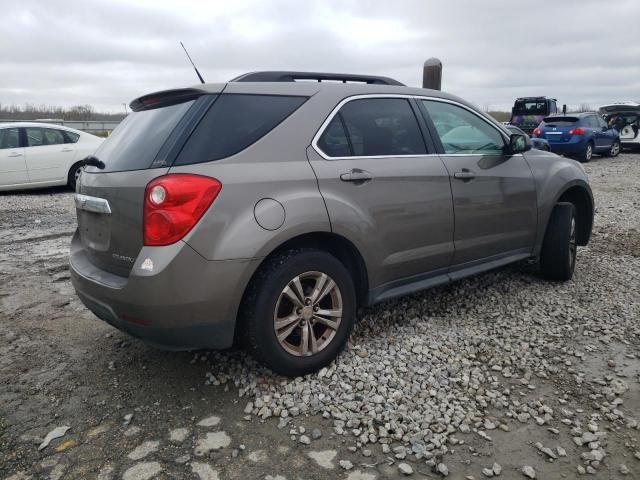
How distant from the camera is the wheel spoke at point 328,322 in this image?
3.02m

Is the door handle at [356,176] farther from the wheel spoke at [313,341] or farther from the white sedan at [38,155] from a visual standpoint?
the white sedan at [38,155]

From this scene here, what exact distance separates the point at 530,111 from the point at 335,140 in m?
20.2

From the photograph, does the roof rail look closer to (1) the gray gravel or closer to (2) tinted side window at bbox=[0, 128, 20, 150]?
(1) the gray gravel

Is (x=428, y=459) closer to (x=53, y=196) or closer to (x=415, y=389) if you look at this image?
(x=415, y=389)

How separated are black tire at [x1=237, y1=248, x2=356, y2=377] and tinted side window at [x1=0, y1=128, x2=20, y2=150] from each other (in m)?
9.57

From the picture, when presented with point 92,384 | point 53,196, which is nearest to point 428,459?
point 92,384

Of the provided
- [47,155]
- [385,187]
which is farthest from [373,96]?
[47,155]

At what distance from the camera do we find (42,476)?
90.0 inches

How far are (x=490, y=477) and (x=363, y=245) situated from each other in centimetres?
141

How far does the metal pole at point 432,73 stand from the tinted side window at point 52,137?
738 centimetres

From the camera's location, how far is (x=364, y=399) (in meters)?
2.83

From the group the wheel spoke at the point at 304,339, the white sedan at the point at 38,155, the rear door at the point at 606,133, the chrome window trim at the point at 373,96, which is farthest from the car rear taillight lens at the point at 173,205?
the rear door at the point at 606,133

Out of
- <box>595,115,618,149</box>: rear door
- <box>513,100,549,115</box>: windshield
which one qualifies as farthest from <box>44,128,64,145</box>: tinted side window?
<box>513,100,549,115</box>: windshield

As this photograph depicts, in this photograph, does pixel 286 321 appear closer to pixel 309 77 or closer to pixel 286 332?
pixel 286 332
